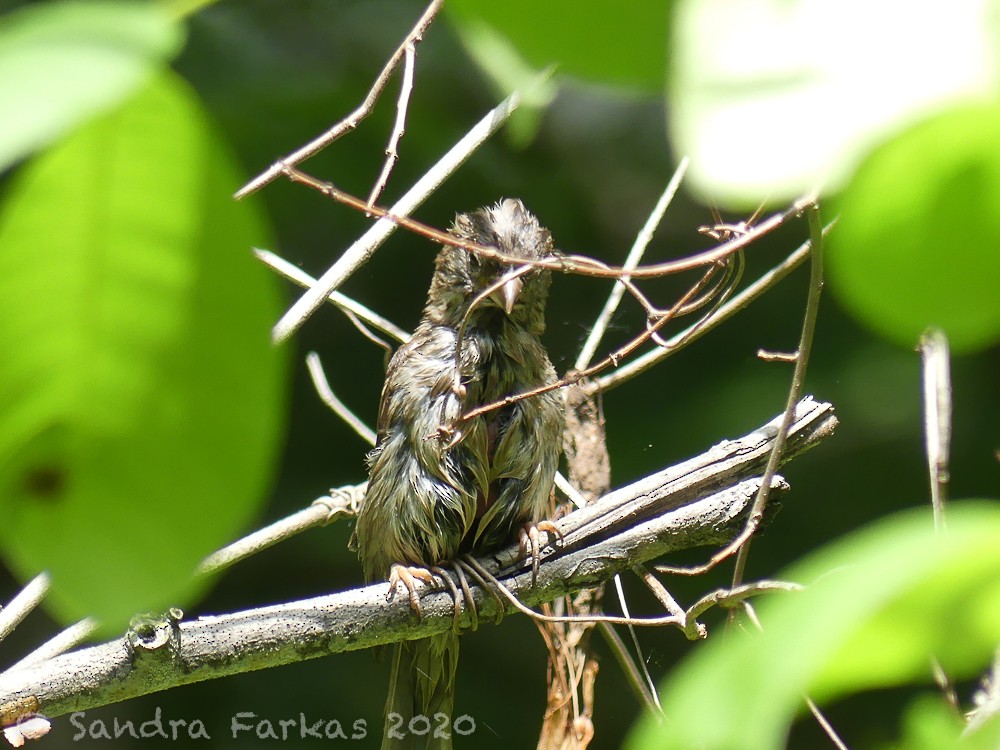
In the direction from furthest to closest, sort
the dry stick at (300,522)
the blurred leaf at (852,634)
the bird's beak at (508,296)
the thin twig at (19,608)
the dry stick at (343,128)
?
the bird's beak at (508,296)
the dry stick at (300,522)
the thin twig at (19,608)
the dry stick at (343,128)
the blurred leaf at (852,634)

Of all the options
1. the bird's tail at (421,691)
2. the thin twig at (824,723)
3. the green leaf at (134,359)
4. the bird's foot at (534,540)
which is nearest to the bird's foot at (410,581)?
the bird's foot at (534,540)

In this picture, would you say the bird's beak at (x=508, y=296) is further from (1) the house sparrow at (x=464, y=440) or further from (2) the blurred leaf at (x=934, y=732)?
(2) the blurred leaf at (x=934, y=732)

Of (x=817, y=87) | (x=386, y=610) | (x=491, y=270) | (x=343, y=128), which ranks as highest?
(x=491, y=270)

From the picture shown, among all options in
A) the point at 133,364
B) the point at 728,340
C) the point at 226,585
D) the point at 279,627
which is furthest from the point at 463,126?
the point at 133,364

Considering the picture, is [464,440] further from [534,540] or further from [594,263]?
[594,263]

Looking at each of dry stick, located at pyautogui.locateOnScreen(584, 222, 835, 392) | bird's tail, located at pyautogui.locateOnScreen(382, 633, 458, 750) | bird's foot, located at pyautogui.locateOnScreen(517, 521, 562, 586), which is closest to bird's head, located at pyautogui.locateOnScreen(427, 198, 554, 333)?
dry stick, located at pyautogui.locateOnScreen(584, 222, 835, 392)

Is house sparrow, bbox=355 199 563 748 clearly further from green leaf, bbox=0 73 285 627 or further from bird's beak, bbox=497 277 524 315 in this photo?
green leaf, bbox=0 73 285 627

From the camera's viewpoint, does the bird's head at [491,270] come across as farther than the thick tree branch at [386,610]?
Yes

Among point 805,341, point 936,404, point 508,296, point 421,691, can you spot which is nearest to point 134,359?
point 805,341
